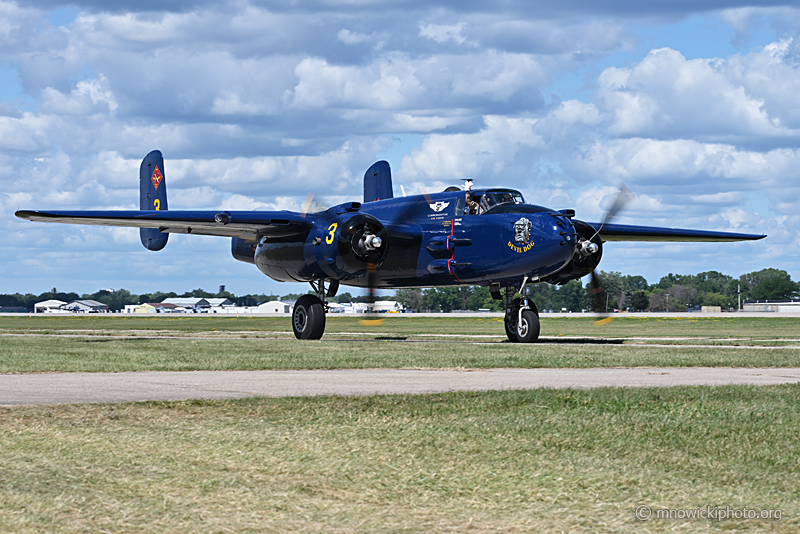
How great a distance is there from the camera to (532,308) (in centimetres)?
3269

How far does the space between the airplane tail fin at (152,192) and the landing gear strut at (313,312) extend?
39.5 feet

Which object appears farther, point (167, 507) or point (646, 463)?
point (646, 463)

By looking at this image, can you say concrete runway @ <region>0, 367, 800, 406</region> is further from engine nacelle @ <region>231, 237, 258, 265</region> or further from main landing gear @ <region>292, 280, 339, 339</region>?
engine nacelle @ <region>231, 237, 258, 265</region>

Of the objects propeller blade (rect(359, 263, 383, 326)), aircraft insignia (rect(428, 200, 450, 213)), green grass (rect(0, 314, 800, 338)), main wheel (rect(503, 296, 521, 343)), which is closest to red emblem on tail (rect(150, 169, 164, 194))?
green grass (rect(0, 314, 800, 338))

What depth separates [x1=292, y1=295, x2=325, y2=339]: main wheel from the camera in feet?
117

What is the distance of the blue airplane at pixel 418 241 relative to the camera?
3041 cm

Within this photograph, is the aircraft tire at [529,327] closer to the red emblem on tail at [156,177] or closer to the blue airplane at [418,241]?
the blue airplane at [418,241]

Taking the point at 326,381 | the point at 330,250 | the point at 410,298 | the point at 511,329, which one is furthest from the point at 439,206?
the point at 410,298

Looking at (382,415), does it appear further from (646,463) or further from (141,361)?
(141,361)

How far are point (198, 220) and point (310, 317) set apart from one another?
608 centimetres

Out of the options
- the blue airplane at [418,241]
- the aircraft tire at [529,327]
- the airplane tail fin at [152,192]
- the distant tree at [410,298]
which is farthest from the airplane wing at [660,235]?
the distant tree at [410,298]

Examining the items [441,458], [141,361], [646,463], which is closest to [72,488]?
[441,458]

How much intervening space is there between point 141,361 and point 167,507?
15619 mm

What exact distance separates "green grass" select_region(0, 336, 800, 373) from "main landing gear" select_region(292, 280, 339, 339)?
6637mm
